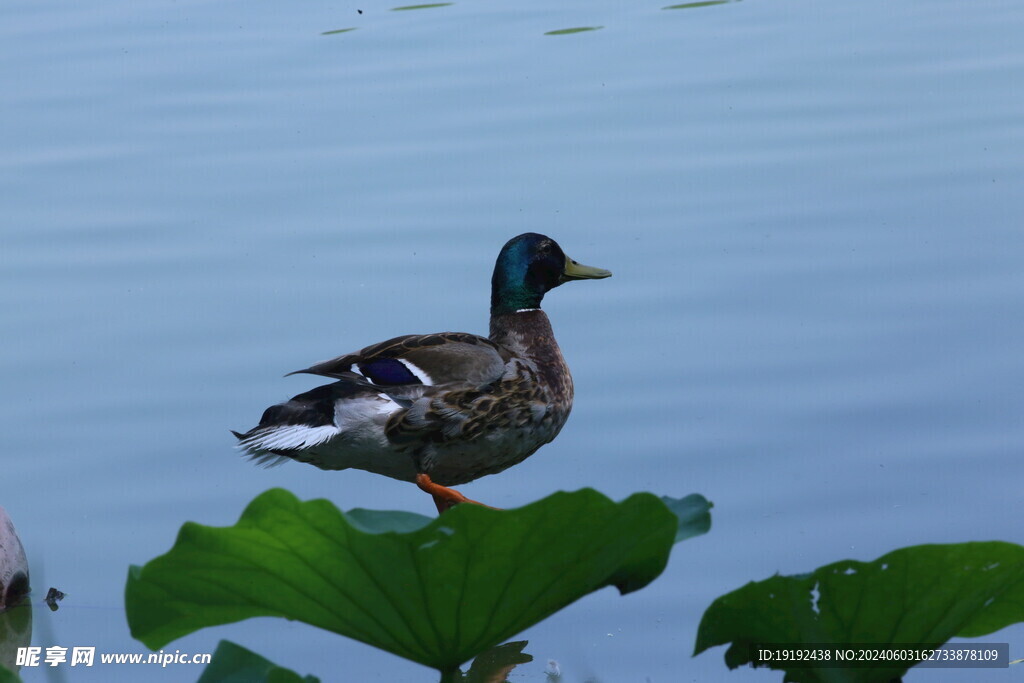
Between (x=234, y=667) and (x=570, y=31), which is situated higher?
(x=570, y=31)

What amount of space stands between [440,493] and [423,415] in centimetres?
26

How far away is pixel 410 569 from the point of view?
6.46ft

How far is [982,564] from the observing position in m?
2.00

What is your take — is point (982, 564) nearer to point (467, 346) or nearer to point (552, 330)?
point (467, 346)

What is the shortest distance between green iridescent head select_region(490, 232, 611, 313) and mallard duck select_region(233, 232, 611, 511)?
441 mm

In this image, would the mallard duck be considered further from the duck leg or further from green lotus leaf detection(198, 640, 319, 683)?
green lotus leaf detection(198, 640, 319, 683)

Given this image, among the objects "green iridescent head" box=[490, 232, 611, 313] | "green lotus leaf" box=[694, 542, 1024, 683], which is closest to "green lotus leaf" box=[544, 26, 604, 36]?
"green iridescent head" box=[490, 232, 611, 313]

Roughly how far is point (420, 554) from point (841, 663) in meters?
0.65

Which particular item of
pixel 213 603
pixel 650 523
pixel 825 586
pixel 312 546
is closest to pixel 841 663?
pixel 825 586

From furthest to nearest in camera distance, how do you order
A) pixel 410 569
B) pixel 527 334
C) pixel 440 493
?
pixel 527 334, pixel 440 493, pixel 410 569

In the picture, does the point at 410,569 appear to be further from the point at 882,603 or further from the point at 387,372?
the point at 387,372

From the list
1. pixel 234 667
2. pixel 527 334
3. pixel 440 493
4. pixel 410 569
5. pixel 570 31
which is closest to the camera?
pixel 410 569

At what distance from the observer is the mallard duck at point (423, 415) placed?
457 centimetres

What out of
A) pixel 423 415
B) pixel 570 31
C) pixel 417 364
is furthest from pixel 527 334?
pixel 570 31
